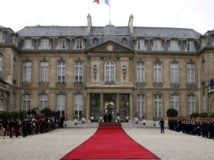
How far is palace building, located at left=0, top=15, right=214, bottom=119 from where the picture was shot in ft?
165

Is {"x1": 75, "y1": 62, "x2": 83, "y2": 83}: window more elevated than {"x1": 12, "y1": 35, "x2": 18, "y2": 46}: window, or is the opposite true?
{"x1": 12, "y1": 35, "x2": 18, "y2": 46}: window

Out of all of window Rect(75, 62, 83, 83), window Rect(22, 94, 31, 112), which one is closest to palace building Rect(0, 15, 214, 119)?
window Rect(75, 62, 83, 83)

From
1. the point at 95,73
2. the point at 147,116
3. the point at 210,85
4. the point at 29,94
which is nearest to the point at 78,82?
the point at 95,73

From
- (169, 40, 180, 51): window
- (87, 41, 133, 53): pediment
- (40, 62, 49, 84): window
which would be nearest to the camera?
(87, 41, 133, 53): pediment

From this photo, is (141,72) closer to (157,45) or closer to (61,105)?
(157,45)

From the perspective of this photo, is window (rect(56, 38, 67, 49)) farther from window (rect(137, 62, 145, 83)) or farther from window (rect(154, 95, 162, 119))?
window (rect(154, 95, 162, 119))

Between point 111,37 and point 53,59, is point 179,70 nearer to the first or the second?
point 111,37

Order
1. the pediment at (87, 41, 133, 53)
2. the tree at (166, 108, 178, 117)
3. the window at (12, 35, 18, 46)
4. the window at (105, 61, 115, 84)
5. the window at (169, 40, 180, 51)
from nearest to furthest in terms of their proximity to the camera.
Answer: the tree at (166, 108, 178, 117), the window at (12, 35, 18, 46), the pediment at (87, 41, 133, 53), the window at (105, 61, 115, 84), the window at (169, 40, 180, 51)

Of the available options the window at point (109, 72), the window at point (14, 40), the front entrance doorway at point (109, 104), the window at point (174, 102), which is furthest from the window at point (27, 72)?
the window at point (174, 102)

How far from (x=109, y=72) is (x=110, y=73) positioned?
0.18 metres

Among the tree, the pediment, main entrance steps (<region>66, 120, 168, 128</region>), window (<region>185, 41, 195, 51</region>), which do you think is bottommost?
main entrance steps (<region>66, 120, 168, 128</region>)

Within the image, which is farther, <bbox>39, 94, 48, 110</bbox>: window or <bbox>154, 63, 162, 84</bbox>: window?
<bbox>154, 63, 162, 84</bbox>: window

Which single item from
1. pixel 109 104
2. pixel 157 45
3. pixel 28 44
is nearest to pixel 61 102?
pixel 109 104

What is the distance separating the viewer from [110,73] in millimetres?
50562
